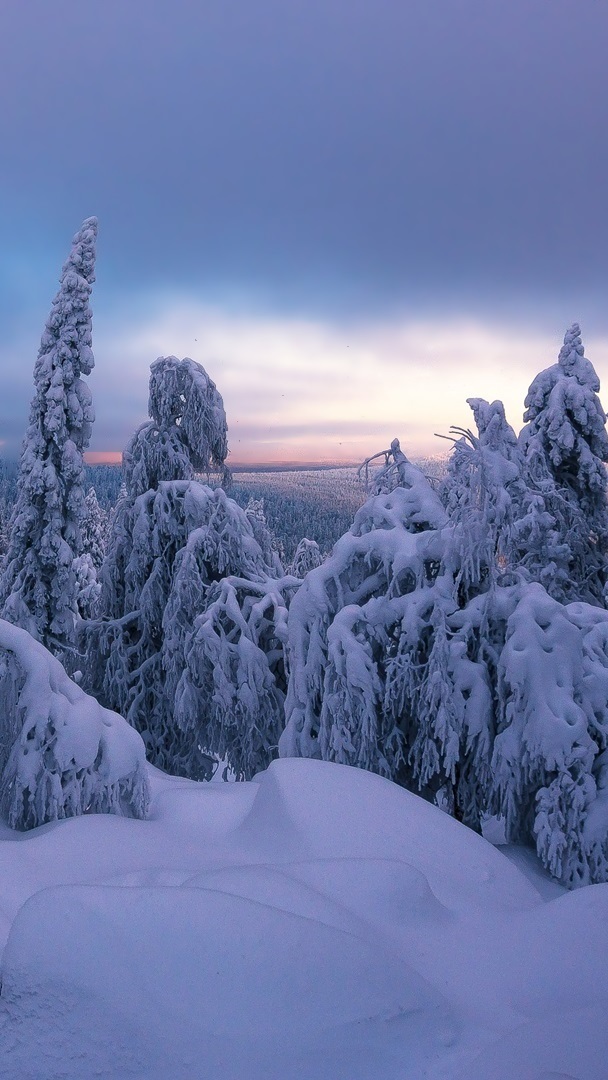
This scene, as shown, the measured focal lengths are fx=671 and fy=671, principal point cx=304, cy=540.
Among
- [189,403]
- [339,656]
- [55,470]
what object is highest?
[189,403]

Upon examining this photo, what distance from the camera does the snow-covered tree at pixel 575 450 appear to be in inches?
608

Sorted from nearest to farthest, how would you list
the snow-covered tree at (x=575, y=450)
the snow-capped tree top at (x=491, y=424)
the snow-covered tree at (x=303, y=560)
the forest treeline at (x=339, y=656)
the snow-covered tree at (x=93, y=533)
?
the forest treeline at (x=339, y=656) < the snow-capped tree top at (x=491, y=424) < the snow-covered tree at (x=575, y=450) < the snow-covered tree at (x=303, y=560) < the snow-covered tree at (x=93, y=533)

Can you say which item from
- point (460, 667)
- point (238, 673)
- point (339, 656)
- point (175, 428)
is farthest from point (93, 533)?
point (460, 667)

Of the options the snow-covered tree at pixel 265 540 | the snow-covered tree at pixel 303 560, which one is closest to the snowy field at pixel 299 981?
the snow-covered tree at pixel 265 540

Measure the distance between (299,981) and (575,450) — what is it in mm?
15209

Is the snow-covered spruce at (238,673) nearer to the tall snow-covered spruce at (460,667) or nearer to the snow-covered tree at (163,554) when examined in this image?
the snow-covered tree at (163,554)

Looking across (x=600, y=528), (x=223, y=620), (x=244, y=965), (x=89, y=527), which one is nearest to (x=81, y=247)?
(x=223, y=620)

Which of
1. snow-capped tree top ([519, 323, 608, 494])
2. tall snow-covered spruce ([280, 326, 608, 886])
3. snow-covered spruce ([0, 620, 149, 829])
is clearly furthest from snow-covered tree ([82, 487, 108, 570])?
snow-covered spruce ([0, 620, 149, 829])

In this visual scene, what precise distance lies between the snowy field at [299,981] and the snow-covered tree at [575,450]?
12.1 meters

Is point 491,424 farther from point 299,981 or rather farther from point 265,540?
point 265,540

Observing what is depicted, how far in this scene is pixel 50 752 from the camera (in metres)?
5.57

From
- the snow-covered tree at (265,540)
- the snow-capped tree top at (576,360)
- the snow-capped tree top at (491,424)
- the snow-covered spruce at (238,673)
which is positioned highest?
the snow-capped tree top at (576,360)

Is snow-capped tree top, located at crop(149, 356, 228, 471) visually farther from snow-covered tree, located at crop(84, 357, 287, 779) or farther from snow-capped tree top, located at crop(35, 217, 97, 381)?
snow-capped tree top, located at crop(35, 217, 97, 381)

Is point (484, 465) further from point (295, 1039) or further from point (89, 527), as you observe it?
point (89, 527)
